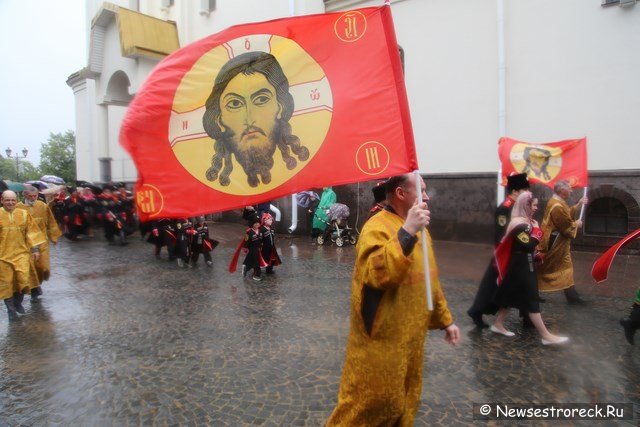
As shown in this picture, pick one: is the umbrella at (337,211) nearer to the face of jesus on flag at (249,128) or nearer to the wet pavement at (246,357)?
the wet pavement at (246,357)

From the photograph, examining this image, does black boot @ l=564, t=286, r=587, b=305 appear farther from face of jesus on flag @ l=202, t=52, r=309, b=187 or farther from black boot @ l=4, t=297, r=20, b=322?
black boot @ l=4, t=297, r=20, b=322

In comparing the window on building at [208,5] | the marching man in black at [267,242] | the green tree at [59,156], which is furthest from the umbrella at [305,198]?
the green tree at [59,156]

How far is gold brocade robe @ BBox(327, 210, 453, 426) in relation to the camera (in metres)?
2.25

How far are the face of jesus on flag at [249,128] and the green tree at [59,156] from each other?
51.9 meters

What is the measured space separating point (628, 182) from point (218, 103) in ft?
33.5

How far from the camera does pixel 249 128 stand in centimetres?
280

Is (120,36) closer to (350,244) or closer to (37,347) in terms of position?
(350,244)

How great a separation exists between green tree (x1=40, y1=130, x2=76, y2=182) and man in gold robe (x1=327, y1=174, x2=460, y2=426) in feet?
173

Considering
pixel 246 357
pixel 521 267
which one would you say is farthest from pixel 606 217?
pixel 246 357

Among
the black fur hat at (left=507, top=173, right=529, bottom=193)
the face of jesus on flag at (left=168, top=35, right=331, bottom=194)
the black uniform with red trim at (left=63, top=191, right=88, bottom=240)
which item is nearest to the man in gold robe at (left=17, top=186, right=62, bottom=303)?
the face of jesus on flag at (left=168, top=35, right=331, bottom=194)

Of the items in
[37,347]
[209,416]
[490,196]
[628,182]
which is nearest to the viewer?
[209,416]

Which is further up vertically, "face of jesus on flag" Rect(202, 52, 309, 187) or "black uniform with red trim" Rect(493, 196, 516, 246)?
"face of jesus on flag" Rect(202, 52, 309, 187)

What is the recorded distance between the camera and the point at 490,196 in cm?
1193

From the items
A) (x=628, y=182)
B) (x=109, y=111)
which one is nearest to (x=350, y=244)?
(x=628, y=182)
